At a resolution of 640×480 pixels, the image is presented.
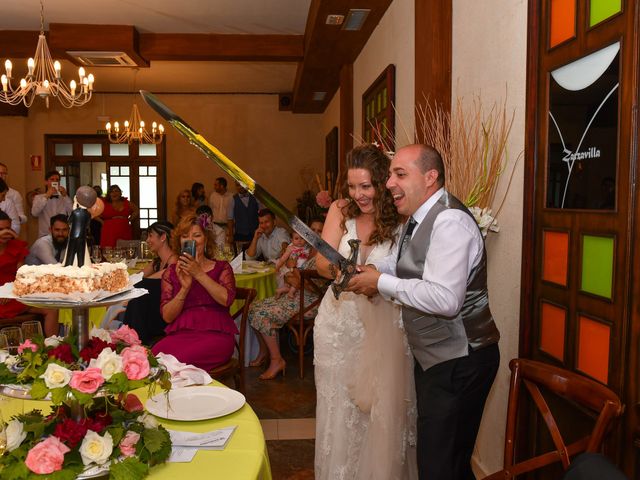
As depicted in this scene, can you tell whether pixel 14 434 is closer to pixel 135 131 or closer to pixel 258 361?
pixel 258 361

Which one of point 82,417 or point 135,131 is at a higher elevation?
point 135,131

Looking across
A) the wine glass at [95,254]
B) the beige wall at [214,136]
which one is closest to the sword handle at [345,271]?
the wine glass at [95,254]

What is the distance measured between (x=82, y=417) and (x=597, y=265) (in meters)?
1.65

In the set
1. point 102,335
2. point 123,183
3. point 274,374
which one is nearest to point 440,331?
point 102,335

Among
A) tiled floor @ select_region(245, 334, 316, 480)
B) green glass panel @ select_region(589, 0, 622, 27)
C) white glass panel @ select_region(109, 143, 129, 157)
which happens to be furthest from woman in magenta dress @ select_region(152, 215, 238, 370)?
white glass panel @ select_region(109, 143, 129, 157)

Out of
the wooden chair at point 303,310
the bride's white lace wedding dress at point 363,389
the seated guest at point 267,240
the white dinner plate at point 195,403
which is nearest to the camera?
the white dinner plate at point 195,403

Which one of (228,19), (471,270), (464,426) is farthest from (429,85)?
(228,19)

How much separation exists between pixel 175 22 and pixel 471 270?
19.7 feet

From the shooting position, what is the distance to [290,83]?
434 inches

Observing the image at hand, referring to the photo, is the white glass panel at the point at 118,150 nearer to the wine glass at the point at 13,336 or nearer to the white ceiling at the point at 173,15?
the white ceiling at the point at 173,15

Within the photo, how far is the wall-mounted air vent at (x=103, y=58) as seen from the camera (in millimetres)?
7242

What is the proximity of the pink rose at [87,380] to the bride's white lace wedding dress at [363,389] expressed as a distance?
141 cm

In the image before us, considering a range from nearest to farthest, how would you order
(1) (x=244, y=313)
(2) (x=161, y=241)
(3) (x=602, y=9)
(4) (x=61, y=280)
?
1. (4) (x=61, y=280)
2. (3) (x=602, y=9)
3. (1) (x=244, y=313)
4. (2) (x=161, y=241)

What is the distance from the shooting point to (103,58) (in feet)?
24.4
